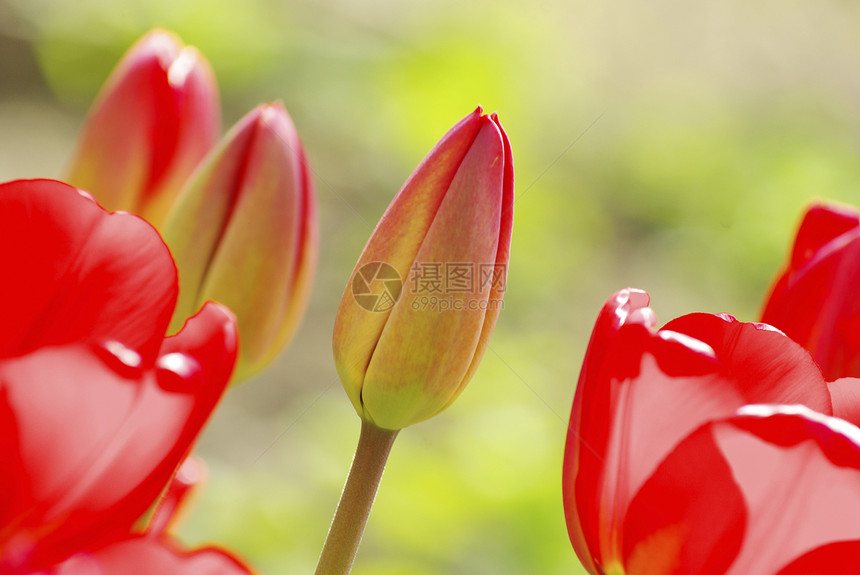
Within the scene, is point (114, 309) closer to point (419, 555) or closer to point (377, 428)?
point (377, 428)

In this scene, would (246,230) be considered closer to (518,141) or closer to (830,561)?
(830,561)

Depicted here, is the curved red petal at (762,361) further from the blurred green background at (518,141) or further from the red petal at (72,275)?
the blurred green background at (518,141)

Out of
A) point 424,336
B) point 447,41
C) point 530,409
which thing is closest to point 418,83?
point 447,41

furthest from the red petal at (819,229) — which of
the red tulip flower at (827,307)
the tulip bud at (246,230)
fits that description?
the tulip bud at (246,230)

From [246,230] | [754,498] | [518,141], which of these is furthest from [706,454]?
[518,141]

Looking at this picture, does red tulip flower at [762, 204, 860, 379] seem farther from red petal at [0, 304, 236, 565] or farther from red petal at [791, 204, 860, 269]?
red petal at [0, 304, 236, 565]

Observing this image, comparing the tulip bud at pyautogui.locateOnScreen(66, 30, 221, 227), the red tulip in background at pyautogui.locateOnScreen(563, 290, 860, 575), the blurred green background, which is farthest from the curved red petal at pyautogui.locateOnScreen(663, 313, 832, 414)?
the blurred green background

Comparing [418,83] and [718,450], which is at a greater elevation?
→ [418,83]
